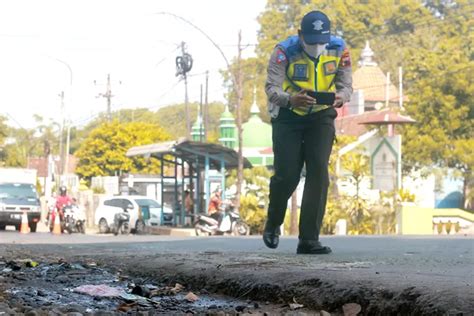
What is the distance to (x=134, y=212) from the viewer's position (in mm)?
35969

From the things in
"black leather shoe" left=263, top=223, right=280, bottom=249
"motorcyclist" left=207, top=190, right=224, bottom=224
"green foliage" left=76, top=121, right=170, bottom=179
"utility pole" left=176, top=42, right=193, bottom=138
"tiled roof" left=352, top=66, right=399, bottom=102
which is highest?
"tiled roof" left=352, top=66, right=399, bottom=102

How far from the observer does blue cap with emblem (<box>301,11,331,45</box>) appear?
23.5 ft

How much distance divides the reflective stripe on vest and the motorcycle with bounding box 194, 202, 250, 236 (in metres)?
→ 21.7

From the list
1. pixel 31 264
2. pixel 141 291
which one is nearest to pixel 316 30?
pixel 31 264

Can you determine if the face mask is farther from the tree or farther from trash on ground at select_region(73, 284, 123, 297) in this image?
the tree

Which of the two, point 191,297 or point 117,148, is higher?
point 117,148

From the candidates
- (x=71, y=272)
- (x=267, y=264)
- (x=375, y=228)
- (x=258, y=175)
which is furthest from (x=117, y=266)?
(x=258, y=175)

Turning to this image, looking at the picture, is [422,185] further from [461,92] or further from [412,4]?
[412,4]

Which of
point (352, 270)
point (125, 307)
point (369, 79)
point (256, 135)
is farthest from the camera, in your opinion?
point (369, 79)

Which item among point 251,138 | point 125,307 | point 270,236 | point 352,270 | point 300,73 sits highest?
point 251,138

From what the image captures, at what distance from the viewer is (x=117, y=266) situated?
6.79m

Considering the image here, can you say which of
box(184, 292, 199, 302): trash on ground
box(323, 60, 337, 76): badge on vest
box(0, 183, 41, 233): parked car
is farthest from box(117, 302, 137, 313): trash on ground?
box(0, 183, 41, 233): parked car

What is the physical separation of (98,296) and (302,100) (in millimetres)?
2377

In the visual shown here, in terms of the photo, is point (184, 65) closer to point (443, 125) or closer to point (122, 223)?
point (443, 125)
